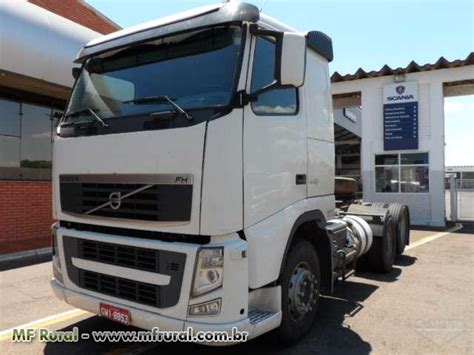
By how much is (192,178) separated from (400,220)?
6042 mm

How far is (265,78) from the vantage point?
12.0 ft

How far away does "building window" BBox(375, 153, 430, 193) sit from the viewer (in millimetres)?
14148

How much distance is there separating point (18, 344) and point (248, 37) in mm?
3575

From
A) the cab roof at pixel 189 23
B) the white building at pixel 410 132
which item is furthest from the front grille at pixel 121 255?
the white building at pixel 410 132

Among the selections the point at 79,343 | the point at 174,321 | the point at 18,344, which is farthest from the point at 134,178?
the point at 18,344

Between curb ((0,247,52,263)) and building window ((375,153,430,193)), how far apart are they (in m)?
10.7

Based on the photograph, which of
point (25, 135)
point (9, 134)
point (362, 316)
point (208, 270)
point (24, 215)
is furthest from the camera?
point (25, 135)

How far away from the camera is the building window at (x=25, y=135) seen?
32.2 feet

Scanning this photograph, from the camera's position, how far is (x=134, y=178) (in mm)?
3473

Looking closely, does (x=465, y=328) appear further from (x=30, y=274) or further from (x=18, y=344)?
(x=30, y=274)

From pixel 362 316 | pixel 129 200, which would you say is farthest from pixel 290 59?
pixel 362 316

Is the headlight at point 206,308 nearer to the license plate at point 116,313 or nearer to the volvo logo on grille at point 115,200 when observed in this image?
the license plate at point 116,313

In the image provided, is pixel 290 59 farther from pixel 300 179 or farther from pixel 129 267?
pixel 129 267

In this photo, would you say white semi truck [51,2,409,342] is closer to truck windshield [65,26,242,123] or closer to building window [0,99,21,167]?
truck windshield [65,26,242,123]
